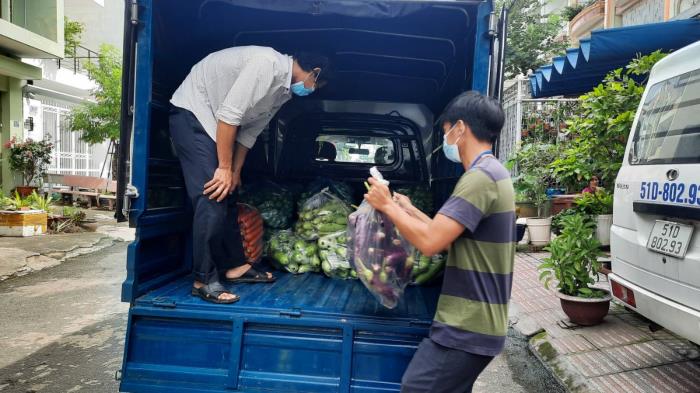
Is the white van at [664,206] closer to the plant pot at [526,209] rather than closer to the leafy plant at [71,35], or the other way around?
the plant pot at [526,209]

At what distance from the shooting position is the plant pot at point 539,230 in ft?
26.0

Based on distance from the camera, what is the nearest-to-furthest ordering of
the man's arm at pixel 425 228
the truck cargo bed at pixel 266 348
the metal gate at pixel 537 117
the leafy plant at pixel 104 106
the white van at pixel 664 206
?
the man's arm at pixel 425 228 < the truck cargo bed at pixel 266 348 < the white van at pixel 664 206 < the metal gate at pixel 537 117 < the leafy plant at pixel 104 106

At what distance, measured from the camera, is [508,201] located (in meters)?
1.87

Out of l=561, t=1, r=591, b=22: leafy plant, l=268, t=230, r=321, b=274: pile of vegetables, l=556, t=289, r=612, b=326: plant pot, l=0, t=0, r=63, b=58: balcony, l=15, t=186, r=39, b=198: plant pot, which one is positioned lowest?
l=556, t=289, r=612, b=326: plant pot

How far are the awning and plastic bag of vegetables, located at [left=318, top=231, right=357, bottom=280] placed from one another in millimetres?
5547

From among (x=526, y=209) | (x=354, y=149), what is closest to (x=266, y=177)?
(x=354, y=149)

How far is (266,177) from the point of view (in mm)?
4566

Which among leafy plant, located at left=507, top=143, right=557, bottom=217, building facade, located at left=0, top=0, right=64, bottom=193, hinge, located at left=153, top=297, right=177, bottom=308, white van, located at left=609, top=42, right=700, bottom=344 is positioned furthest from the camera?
building facade, located at left=0, top=0, right=64, bottom=193

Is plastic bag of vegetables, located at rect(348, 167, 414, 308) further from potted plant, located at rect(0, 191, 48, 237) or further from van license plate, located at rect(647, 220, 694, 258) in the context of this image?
potted plant, located at rect(0, 191, 48, 237)

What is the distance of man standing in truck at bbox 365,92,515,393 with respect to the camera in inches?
70.6

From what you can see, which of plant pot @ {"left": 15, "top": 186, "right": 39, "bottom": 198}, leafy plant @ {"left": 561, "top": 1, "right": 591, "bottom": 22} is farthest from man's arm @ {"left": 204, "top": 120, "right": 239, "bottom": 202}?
leafy plant @ {"left": 561, "top": 1, "right": 591, "bottom": 22}

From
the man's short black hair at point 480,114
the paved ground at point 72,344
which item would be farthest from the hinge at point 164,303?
the man's short black hair at point 480,114

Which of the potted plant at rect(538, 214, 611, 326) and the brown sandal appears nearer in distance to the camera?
the brown sandal

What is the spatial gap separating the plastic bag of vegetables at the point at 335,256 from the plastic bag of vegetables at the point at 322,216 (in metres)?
0.16
